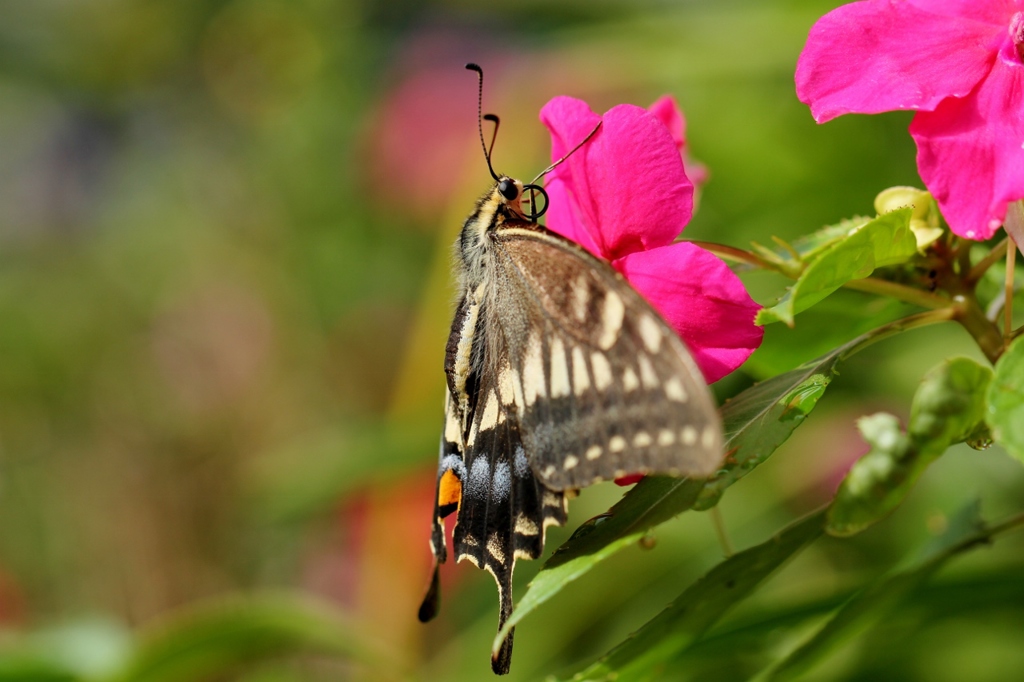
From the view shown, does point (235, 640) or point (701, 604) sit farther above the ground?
point (701, 604)

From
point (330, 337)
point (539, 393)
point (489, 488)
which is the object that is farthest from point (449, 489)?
point (330, 337)

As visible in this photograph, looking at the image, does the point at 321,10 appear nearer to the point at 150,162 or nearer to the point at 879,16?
the point at 150,162

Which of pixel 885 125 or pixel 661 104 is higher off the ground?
pixel 661 104

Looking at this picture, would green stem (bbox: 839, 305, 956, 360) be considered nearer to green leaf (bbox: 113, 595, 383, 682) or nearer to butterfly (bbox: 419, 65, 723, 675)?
butterfly (bbox: 419, 65, 723, 675)

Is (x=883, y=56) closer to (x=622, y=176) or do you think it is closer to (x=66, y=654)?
(x=622, y=176)

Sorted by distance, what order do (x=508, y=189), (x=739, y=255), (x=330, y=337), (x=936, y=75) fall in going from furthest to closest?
(x=330, y=337)
(x=508, y=189)
(x=739, y=255)
(x=936, y=75)

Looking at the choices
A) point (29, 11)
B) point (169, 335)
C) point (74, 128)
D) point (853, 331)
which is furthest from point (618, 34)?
point (74, 128)

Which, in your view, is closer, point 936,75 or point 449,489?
point 936,75
